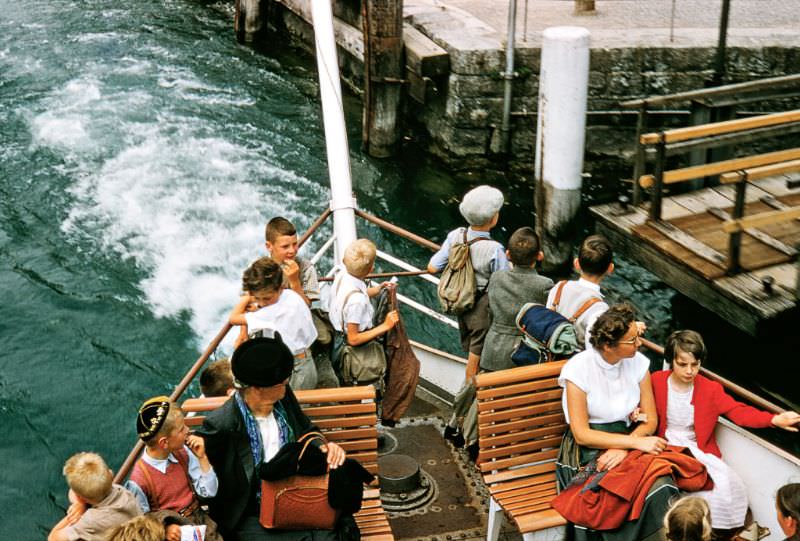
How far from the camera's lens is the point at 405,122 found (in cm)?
1453

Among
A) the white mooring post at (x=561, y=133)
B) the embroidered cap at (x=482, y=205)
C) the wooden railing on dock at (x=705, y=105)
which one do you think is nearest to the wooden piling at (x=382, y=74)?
the white mooring post at (x=561, y=133)

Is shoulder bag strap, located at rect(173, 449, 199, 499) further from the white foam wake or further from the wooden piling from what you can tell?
the wooden piling

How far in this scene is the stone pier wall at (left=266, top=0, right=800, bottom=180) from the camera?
12273 mm

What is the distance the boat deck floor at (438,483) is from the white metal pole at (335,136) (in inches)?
49.2

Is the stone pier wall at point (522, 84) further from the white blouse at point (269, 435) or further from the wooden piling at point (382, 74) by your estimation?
the white blouse at point (269, 435)

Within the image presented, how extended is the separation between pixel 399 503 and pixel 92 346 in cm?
632

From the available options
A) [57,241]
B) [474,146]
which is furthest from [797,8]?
[57,241]

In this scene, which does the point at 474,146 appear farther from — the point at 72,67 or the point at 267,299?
the point at 267,299

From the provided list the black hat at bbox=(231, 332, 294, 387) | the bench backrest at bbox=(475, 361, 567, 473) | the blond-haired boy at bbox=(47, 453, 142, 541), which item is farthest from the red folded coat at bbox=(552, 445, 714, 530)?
the blond-haired boy at bbox=(47, 453, 142, 541)

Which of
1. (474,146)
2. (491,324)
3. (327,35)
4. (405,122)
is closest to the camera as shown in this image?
(491,324)

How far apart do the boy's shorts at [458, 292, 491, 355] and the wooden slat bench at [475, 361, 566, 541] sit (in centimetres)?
67

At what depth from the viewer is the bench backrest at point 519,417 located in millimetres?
4406

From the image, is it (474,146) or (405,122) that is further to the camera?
(405,122)

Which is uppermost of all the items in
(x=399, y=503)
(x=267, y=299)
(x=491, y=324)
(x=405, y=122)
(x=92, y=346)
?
(x=267, y=299)
